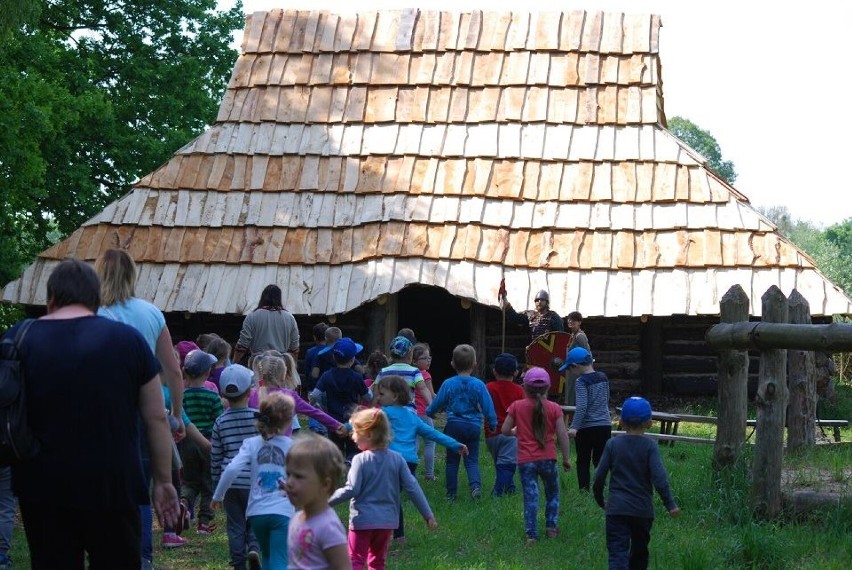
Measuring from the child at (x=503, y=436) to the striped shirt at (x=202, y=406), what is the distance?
92.7 inches

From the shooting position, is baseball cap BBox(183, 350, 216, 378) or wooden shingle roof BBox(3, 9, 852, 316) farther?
wooden shingle roof BBox(3, 9, 852, 316)

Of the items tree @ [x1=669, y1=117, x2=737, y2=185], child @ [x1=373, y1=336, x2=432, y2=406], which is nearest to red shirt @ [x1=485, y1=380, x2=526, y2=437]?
child @ [x1=373, y1=336, x2=432, y2=406]

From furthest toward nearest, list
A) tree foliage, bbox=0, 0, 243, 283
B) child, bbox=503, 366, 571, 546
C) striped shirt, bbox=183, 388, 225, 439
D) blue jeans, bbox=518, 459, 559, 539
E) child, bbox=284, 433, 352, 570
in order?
1. tree foliage, bbox=0, 0, 243, 283
2. striped shirt, bbox=183, 388, 225, 439
3. child, bbox=503, 366, 571, 546
4. blue jeans, bbox=518, 459, 559, 539
5. child, bbox=284, 433, 352, 570

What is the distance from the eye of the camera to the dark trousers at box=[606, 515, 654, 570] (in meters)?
6.92

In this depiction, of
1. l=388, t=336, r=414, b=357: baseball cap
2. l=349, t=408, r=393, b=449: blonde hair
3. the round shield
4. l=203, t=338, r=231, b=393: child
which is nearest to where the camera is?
l=349, t=408, r=393, b=449: blonde hair

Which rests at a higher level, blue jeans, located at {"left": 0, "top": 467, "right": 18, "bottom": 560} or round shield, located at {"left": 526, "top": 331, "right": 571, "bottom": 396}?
round shield, located at {"left": 526, "top": 331, "right": 571, "bottom": 396}

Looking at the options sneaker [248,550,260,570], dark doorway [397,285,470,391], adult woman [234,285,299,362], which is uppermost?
dark doorway [397,285,470,391]

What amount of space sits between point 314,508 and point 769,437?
4.72m

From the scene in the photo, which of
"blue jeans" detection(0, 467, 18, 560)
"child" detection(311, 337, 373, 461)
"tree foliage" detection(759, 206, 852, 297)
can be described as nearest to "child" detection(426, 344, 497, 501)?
"child" detection(311, 337, 373, 461)

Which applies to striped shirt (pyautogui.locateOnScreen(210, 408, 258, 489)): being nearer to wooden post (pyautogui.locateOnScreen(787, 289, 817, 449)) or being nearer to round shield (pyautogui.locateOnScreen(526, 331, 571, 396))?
wooden post (pyautogui.locateOnScreen(787, 289, 817, 449))

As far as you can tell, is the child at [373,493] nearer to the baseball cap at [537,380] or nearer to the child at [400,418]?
the child at [400,418]

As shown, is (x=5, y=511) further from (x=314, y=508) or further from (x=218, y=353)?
(x=314, y=508)

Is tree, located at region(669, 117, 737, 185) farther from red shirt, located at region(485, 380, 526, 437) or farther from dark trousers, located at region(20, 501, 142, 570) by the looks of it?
dark trousers, located at region(20, 501, 142, 570)

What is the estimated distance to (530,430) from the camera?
8.71m
